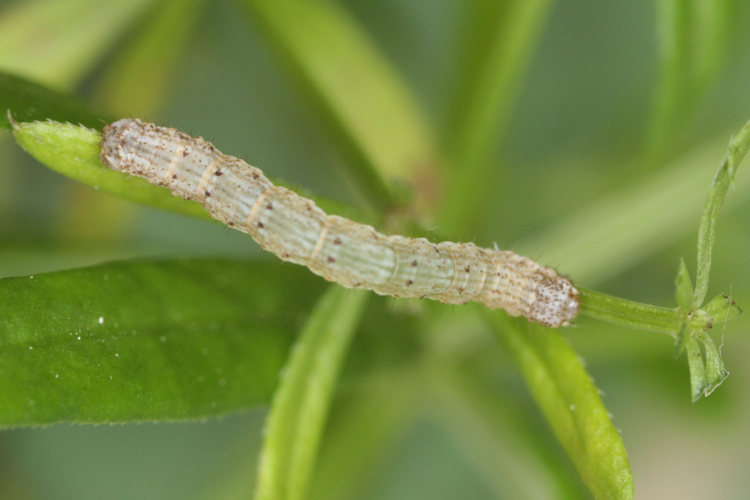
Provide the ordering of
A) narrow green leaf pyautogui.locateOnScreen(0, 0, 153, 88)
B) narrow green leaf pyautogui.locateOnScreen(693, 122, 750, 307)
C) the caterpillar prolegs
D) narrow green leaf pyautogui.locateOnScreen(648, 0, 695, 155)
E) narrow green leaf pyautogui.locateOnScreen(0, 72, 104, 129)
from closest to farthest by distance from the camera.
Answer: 1. narrow green leaf pyautogui.locateOnScreen(693, 122, 750, 307)
2. narrow green leaf pyautogui.locateOnScreen(0, 72, 104, 129)
3. the caterpillar prolegs
4. narrow green leaf pyautogui.locateOnScreen(648, 0, 695, 155)
5. narrow green leaf pyautogui.locateOnScreen(0, 0, 153, 88)

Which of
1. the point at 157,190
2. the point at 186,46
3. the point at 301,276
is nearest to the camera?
the point at 157,190

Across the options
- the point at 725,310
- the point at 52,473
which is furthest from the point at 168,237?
the point at 725,310

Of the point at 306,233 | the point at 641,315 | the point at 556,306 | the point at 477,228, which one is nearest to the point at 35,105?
the point at 306,233

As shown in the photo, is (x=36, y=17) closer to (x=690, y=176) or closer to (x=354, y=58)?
(x=354, y=58)

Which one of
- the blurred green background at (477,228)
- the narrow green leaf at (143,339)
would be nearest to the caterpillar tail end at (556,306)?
the narrow green leaf at (143,339)

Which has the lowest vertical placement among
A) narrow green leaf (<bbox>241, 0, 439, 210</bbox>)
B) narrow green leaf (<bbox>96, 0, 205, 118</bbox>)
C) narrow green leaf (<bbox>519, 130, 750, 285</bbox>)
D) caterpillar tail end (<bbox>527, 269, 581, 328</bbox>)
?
caterpillar tail end (<bbox>527, 269, 581, 328</bbox>)

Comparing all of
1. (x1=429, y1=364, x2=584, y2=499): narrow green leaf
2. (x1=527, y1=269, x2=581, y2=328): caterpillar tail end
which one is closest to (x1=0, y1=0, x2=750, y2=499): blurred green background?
(x1=429, y1=364, x2=584, y2=499): narrow green leaf

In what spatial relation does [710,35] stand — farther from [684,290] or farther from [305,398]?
[305,398]

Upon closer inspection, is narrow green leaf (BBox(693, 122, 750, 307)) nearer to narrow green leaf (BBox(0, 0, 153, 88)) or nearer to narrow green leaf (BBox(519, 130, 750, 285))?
narrow green leaf (BBox(519, 130, 750, 285))
